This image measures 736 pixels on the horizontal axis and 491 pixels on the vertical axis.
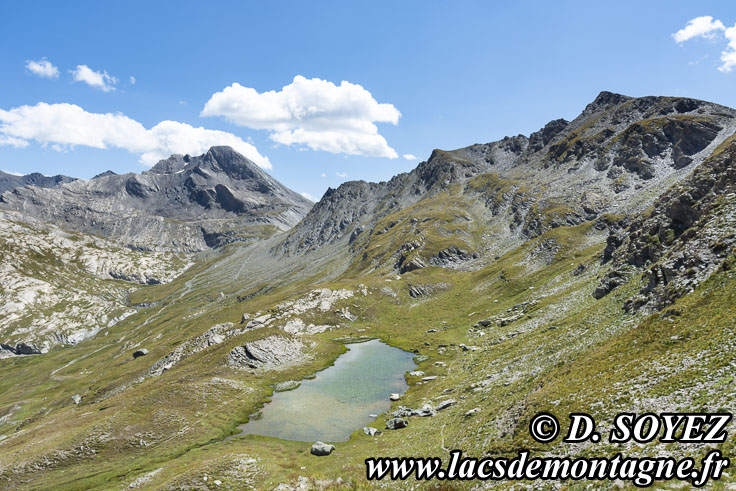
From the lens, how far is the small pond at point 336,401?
2175 inches

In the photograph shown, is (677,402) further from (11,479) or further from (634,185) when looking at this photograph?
(634,185)

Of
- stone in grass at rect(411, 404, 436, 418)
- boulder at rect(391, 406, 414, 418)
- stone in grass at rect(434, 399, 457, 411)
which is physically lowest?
boulder at rect(391, 406, 414, 418)

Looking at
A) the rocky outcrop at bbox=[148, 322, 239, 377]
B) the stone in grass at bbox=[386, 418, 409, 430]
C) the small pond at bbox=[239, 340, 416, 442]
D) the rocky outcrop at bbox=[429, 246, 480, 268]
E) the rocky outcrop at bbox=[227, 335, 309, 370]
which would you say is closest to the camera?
the stone in grass at bbox=[386, 418, 409, 430]

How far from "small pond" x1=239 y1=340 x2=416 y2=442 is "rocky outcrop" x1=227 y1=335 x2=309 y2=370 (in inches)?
503

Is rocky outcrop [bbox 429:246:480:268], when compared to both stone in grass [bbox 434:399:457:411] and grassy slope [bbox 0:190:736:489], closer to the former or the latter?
grassy slope [bbox 0:190:736:489]

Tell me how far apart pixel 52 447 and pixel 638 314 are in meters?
87.2

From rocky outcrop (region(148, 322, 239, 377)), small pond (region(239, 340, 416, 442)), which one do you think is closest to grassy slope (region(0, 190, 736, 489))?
small pond (region(239, 340, 416, 442))

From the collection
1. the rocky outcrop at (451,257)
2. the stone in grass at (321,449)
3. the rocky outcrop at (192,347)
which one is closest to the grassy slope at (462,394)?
the stone in grass at (321,449)

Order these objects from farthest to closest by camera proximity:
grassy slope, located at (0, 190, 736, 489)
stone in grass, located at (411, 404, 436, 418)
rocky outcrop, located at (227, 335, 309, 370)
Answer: rocky outcrop, located at (227, 335, 309, 370) < stone in grass, located at (411, 404, 436, 418) < grassy slope, located at (0, 190, 736, 489)

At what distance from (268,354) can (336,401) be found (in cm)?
3458

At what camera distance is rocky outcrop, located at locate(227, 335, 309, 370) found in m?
89.4

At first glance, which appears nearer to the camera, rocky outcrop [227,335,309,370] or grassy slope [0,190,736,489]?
grassy slope [0,190,736,489]

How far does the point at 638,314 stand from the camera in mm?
47375

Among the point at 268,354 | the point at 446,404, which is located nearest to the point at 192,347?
the point at 268,354
